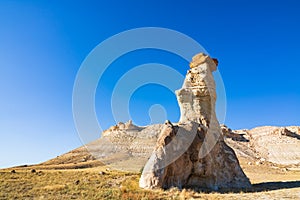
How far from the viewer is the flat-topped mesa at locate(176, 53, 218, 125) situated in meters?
20.2

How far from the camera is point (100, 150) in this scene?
7694 centimetres

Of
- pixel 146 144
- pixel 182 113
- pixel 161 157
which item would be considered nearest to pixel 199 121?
pixel 182 113

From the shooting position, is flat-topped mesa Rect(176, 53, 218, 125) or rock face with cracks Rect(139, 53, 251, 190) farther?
flat-topped mesa Rect(176, 53, 218, 125)

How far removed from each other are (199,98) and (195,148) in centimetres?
426

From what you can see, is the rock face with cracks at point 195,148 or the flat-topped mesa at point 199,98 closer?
the rock face with cracks at point 195,148

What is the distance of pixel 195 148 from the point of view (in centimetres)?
1788

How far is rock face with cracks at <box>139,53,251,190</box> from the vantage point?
15.9m

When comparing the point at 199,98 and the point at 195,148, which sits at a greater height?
the point at 199,98

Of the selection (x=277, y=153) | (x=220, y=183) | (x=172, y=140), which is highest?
(x=277, y=153)

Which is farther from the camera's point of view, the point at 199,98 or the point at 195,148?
the point at 199,98

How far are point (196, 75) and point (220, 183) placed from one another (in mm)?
8292

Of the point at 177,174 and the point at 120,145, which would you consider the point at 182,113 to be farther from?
the point at 120,145

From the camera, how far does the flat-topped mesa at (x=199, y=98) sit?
797 inches

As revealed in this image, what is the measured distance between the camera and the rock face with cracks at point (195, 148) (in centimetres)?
1595
